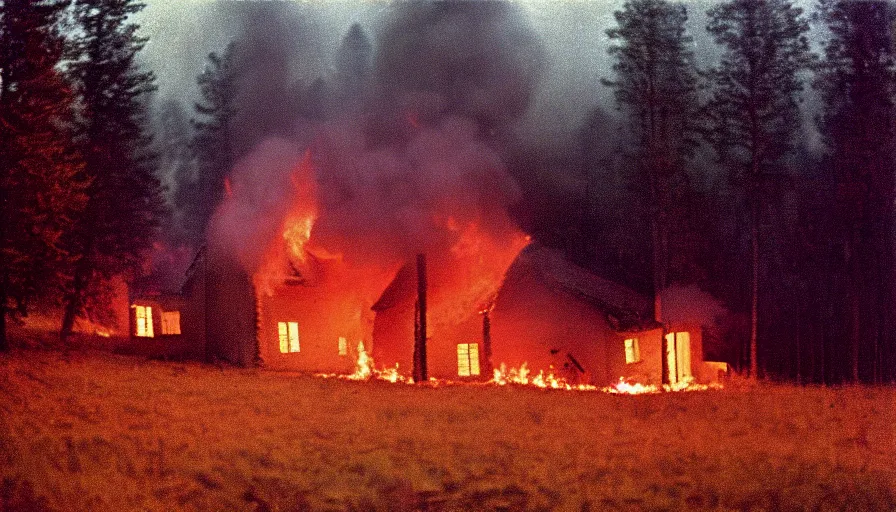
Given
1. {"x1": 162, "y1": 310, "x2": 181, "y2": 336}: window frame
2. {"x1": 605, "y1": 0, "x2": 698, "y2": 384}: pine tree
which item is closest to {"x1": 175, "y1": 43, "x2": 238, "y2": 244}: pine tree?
{"x1": 162, "y1": 310, "x2": 181, "y2": 336}: window frame

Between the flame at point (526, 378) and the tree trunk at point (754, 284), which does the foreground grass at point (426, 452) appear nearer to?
the flame at point (526, 378)

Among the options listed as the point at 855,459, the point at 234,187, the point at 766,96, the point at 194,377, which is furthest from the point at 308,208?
the point at 855,459

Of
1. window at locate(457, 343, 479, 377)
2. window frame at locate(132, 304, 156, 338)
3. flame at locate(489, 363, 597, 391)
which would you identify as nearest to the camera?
flame at locate(489, 363, 597, 391)

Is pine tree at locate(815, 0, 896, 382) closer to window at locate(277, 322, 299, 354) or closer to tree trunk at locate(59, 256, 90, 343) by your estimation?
window at locate(277, 322, 299, 354)

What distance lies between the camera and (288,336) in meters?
30.4

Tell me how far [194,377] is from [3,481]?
13893 mm

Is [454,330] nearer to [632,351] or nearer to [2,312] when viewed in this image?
[632,351]

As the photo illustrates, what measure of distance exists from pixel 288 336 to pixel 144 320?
11.5m

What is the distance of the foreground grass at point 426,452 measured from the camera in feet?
34.0

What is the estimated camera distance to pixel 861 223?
32906 mm

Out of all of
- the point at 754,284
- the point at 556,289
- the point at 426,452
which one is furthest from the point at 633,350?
the point at 426,452

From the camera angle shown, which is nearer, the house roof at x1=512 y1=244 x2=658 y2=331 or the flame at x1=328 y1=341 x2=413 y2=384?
the flame at x1=328 y1=341 x2=413 y2=384

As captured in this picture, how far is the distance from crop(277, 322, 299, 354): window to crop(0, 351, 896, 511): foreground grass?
10537 millimetres

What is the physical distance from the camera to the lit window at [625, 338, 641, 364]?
97.5 ft
